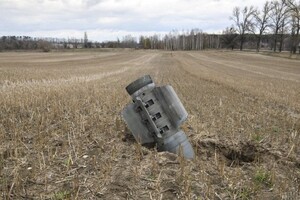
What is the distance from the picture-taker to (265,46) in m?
117

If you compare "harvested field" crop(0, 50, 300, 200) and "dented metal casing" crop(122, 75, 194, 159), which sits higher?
"dented metal casing" crop(122, 75, 194, 159)

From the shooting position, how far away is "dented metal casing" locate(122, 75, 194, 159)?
516cm

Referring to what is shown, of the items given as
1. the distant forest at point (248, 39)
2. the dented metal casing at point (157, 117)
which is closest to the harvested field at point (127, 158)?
the dented metal casing at point (157, 117)

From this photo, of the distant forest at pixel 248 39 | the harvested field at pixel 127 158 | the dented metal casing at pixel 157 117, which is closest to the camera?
the harvested field at pixel 127 158

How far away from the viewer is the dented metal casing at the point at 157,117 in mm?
5164

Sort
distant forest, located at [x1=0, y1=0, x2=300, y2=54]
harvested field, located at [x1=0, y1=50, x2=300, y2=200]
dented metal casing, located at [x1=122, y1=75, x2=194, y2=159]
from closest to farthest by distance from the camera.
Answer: harvested field, located at [x1=0, y1=50, x2=300, y2=200] < dented metal casing, located at [x1=122, y1=75, x2=194, y2=159] < distant forest, located at [x1=0, y1=0, x2=300, y2=54]

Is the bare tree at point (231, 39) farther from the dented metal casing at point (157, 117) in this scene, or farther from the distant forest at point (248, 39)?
the dented metal casing at point (157, 117)

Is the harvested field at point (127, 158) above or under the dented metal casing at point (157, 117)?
under

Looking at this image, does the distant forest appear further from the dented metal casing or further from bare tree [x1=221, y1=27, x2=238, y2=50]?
the dented metal casing

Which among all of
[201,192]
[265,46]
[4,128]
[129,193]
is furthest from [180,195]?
[265,46]

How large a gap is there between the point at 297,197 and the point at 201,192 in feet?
3.48

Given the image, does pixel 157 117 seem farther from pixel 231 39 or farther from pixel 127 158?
pixel 231 39

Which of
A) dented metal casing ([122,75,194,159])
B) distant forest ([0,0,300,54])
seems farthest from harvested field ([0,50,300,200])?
distant forest ([0,0,300,54])

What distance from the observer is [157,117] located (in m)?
5.18
